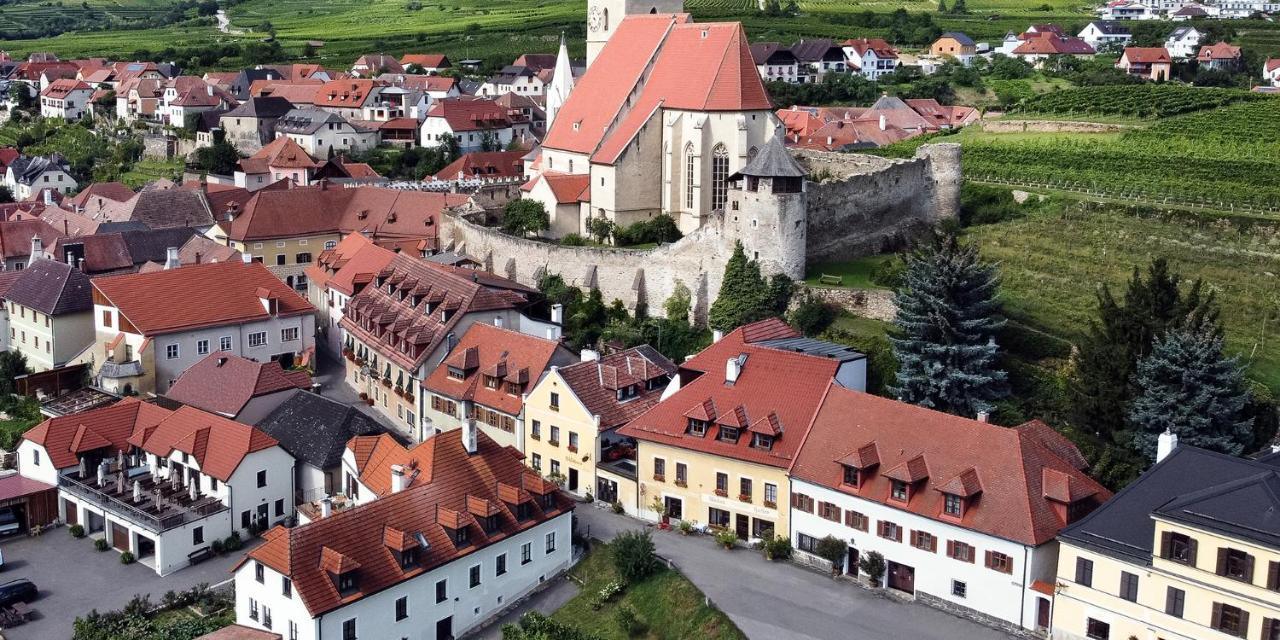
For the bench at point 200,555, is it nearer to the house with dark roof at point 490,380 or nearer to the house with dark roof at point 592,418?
the house with dark roof at point 490,380

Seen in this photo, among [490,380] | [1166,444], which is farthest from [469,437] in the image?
[1166,444]

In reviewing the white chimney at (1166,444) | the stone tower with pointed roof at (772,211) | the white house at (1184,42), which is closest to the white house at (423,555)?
the stone tower with pointed roof at (772,211)

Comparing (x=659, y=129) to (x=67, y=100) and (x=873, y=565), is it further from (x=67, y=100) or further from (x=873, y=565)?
(x=67, y=100)

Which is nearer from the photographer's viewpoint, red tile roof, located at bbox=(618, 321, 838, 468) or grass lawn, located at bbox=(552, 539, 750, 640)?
grass lawn, located at bbox=(552, 539, 750, 640)

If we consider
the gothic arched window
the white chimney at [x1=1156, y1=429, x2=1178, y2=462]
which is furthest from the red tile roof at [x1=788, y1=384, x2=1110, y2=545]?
the gothic arched window

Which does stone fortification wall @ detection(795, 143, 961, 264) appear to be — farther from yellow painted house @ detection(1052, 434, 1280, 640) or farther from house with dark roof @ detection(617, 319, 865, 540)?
yellow painted house @ detection(1052, 434, 1280, 640)
